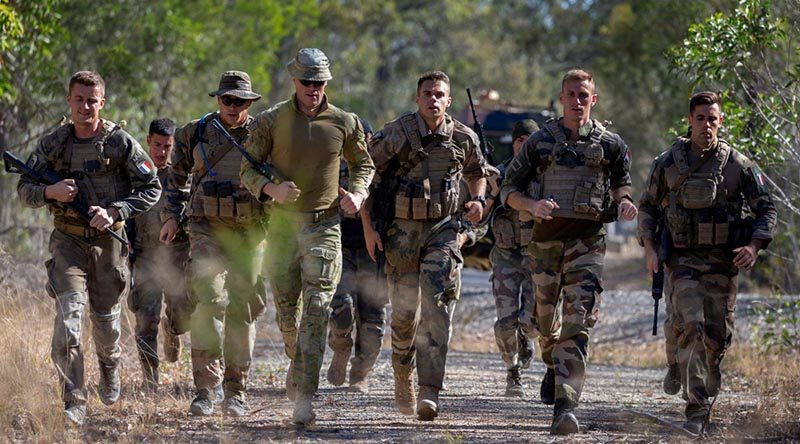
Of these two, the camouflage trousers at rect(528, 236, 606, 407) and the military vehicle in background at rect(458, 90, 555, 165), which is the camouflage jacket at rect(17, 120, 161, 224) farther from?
the military vehicle in background at rect(458, 90, 555, 165)

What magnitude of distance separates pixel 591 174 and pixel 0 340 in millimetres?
4180

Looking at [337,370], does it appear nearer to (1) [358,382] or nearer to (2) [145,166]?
(1) [358,382]

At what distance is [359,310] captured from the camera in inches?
417

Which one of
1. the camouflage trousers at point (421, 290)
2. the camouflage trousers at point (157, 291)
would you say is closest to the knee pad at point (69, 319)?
the camouflage trousers at point (157, 291)

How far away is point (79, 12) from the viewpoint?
21.9 m

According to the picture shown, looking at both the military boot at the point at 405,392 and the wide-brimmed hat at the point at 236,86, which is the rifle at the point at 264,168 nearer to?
the wide-brimmed hat at the point at 236,86

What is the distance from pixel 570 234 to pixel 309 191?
5.39 ft

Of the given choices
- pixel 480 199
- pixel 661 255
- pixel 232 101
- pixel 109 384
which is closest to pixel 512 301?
pixel 661 255

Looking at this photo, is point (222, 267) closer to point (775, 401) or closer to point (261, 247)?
point (261, 247)

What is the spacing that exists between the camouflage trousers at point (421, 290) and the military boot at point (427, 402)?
0.07 metres

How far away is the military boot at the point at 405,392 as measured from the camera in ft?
28.1

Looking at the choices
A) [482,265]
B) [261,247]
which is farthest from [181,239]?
[482,265]

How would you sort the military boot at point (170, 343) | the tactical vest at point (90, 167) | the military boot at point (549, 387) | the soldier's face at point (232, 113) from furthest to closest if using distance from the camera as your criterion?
the military boot at point (170, 343) < the military boot at point (549, 387) < the soldier's face at point (232, 113) < the tactical vest at point (90, 167)

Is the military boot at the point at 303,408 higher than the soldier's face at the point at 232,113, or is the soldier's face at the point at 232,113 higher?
the soldier's face at the point at 232,113
